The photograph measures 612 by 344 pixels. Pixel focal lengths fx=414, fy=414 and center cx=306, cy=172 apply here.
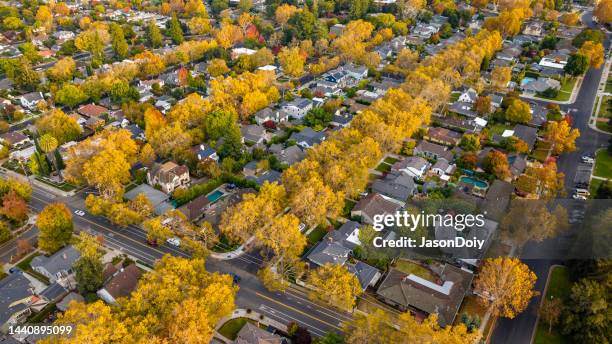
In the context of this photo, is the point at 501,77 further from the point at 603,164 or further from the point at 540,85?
the point at 603,164

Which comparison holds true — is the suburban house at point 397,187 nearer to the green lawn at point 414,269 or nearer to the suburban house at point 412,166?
the suburban house at point 412,166

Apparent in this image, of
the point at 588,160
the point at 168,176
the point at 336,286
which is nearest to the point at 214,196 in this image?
the point at 168,176

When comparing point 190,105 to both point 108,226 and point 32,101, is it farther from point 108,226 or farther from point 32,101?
point 32,101

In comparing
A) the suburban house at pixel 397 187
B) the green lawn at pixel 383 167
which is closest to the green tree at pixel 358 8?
the green lawn at pixel 383 167

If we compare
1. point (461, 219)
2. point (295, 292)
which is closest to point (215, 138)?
point (295, 292)

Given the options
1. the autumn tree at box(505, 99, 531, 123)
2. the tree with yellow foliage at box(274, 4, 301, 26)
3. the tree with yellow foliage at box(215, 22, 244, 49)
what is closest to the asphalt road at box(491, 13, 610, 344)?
the autumn tree at box(505, 99, 531, 123)

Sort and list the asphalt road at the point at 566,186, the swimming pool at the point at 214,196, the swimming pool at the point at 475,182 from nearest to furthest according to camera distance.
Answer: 1. the asphalt road at the point at 566,186
2. the swimming pool at the point at 214,196
3. the swimming pool at the point at 475,182
